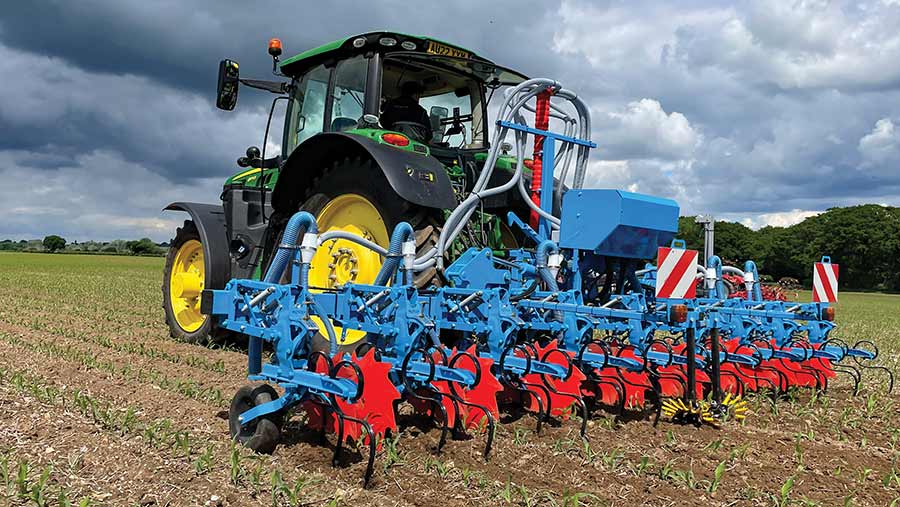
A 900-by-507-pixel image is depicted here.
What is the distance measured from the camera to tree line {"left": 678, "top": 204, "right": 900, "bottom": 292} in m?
54.3

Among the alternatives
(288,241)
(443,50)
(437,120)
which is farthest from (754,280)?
(288,241)

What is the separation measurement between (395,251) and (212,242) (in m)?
3.08

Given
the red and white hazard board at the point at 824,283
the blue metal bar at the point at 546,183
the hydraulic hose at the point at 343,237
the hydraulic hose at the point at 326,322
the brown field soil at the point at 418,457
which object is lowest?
the brown field soil at the point at 418,457

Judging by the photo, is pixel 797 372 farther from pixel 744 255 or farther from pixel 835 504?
pixel 744 255

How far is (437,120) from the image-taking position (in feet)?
21.0

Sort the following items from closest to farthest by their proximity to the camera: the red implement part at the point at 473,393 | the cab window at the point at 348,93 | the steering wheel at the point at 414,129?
the red implement part at the point at 473,393 < the cab window at the point at 348,93 < the steering wheel at the point at 414,129

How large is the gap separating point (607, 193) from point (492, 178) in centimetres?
131

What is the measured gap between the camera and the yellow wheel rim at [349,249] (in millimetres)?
5043

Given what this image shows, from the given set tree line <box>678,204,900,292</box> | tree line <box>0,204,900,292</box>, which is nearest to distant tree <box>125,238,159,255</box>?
tree line <box>0,204,900,292</box>

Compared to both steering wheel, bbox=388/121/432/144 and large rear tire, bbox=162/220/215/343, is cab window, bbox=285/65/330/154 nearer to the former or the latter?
steering wheel, bbox=388/121/432/144

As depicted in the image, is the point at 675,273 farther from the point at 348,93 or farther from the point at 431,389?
the point at 348,93

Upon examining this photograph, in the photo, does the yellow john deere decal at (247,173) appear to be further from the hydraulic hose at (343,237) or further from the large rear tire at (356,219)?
the hydraulic hose at (343,237)

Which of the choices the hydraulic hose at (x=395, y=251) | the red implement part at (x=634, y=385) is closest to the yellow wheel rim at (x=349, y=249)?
the hydraulic hose at (x=395, y=251)

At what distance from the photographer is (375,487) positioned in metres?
3.10
